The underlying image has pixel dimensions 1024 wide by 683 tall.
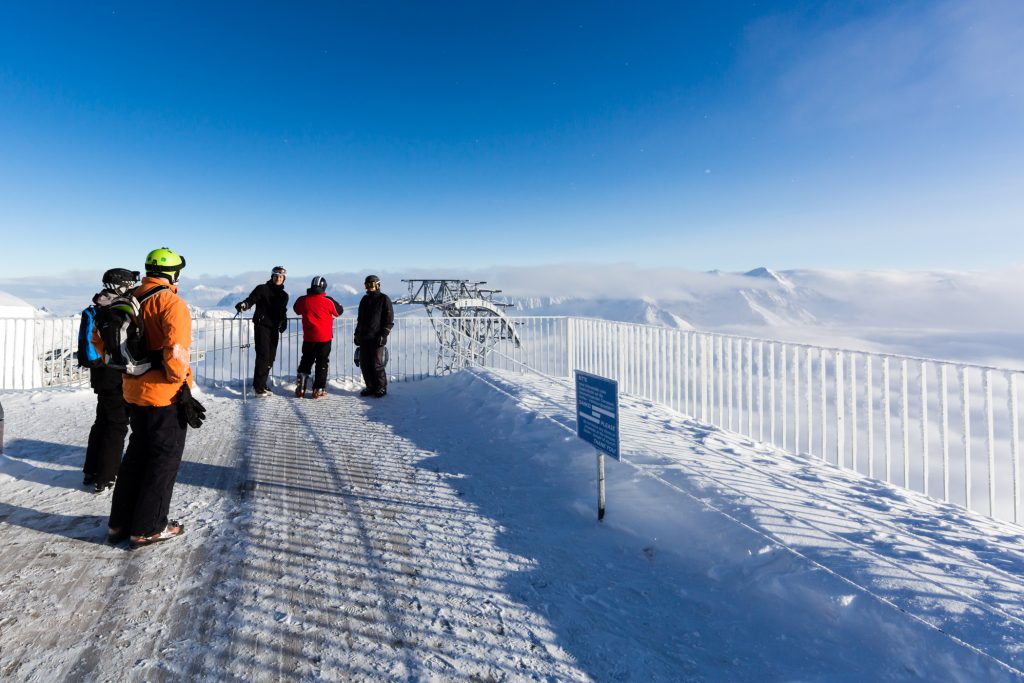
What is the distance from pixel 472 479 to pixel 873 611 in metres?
3.05

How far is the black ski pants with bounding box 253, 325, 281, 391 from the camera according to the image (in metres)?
7.64

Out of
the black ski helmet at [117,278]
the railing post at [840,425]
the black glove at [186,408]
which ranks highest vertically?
the black ski helmet at [117,278]

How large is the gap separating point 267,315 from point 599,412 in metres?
6.29

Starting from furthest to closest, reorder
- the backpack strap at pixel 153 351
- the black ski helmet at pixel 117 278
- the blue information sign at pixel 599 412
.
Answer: the blue information sign at pixel 599 412
the black ski helmet at pixel 117 278
the backpack strap at pixel 153 351

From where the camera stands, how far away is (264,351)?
25.3 ft

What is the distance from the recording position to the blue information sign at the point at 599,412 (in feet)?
11.3

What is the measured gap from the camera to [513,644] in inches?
88.3

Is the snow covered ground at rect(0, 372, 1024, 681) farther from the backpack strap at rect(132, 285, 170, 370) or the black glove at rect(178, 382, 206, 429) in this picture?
the backpack strap at rect(132, 285, 170, 370)

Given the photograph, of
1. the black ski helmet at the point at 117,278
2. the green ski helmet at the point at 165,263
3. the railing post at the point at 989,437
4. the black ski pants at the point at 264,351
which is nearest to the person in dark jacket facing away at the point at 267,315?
the black ski pants at the point at 264,351

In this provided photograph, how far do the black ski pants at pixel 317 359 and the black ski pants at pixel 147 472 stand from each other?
4.84 m

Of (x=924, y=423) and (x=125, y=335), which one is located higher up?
(x=125, y=335)

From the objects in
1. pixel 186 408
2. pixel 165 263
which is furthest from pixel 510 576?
pixel 165 263

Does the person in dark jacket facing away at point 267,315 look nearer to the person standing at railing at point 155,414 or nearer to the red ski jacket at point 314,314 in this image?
the red ski jacket at point 314,314

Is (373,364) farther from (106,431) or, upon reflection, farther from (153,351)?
(153,351)
